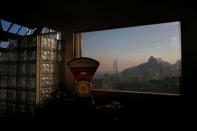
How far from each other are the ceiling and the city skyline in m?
0.10

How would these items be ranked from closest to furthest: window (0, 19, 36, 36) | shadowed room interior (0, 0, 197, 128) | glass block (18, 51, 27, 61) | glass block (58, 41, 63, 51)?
1. shadowed room interior (0, 0, 197, 128)
2. glass block (18, 51, 27, 61)
3. glass block (58, 41, 63, 51)
4. window (0, 19, 36, 36)

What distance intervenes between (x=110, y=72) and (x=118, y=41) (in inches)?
16.9

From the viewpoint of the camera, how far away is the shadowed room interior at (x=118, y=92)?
1.48 meters

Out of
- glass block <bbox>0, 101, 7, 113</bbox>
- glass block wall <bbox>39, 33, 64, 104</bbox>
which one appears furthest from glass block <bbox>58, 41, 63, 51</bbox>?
glass block <bbox>0, 101, 7, 113</bbox>

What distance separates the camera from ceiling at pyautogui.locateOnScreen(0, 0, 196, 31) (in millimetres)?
1602

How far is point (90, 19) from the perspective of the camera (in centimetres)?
199

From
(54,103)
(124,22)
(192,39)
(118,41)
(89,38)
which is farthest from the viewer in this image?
(89,38)

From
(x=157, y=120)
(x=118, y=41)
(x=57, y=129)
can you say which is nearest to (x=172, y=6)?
(x=118, y=41)

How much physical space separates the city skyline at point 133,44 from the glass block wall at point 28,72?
528mm

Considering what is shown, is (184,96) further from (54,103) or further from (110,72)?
(54,103)

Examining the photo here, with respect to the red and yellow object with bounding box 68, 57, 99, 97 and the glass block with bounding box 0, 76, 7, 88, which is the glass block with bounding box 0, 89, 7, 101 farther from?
the red and yellow object with bounding box 68, 57, 99, 97

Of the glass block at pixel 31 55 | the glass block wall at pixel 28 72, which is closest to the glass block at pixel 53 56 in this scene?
the glass block wall at pixel 28 72

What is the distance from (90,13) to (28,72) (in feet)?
3.61

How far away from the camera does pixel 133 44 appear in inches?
72.9
